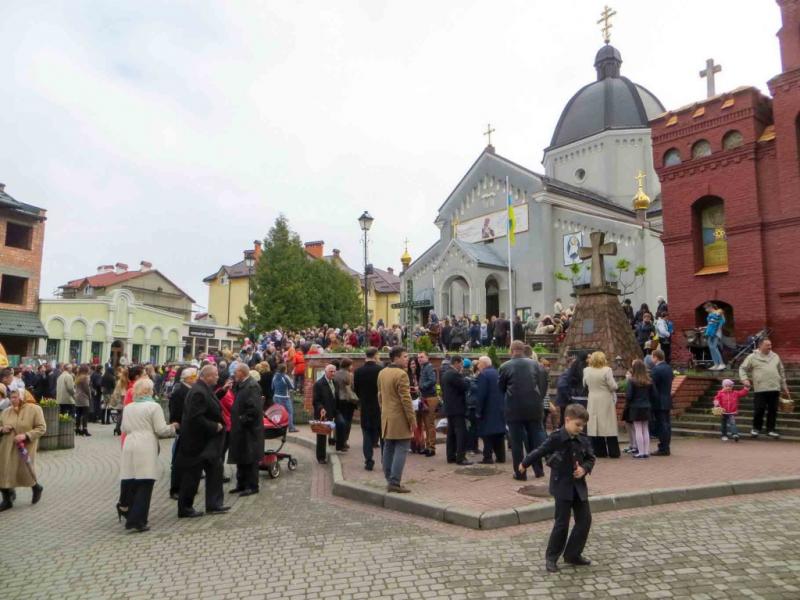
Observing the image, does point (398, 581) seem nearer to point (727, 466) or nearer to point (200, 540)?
point (200, 540)

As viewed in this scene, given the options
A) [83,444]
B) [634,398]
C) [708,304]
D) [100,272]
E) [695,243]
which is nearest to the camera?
[634,398]

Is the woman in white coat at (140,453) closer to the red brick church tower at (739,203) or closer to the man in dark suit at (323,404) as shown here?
the man in dark suit at (323,404)

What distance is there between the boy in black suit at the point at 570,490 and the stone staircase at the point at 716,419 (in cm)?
879

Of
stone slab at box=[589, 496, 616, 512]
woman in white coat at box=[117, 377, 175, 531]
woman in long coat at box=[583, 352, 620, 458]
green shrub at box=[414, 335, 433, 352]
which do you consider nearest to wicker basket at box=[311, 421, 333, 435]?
woman in white coat at box=[117, 377, 175, 531]

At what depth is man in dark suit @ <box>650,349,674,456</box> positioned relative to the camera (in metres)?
10.1

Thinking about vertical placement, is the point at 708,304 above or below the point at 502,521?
above

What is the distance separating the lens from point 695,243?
747 inches

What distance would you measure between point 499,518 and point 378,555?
4.85 ft

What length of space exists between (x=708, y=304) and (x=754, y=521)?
42.1 feet

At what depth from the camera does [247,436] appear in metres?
8.29

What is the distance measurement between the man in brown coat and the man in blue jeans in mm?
1598

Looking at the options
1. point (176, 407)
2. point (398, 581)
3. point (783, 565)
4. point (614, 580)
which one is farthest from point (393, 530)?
point (176, 407)

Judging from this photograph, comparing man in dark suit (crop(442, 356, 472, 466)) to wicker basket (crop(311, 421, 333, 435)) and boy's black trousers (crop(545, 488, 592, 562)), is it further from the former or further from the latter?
boy's black trousers (crop(545, 488, 592, 562))

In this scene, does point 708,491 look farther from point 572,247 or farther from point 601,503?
point 572,247
